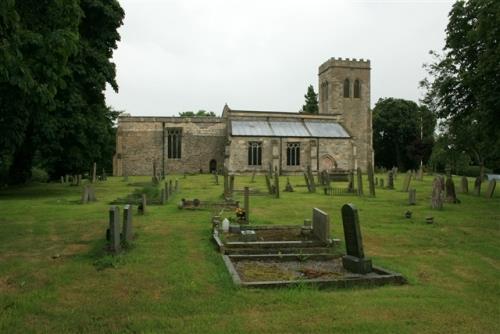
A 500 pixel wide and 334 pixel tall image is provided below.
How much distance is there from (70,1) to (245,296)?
6.71 m

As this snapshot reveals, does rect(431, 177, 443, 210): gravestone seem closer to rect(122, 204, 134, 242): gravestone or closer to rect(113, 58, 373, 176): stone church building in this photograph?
rect(122, 204, 134, 242): gravestone

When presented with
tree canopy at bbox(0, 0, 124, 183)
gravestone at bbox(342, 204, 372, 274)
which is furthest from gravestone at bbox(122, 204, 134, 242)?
gravestone at bbox(342, 204, 372, 274)

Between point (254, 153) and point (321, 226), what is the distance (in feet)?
115

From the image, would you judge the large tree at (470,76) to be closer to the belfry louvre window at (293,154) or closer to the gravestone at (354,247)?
the gravestone at (354,247)

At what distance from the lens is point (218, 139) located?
47938 millimetres

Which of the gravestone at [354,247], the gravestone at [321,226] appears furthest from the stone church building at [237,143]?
the gravestone at [354,247]

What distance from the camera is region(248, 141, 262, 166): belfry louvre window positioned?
44281 millimetres

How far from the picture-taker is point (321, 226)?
373 inches

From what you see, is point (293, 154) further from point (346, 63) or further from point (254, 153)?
point (346, 63)

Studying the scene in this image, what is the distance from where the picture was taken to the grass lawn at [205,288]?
5.05m

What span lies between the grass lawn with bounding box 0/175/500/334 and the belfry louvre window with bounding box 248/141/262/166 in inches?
1269

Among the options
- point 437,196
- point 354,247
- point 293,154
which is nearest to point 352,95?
point 293,154

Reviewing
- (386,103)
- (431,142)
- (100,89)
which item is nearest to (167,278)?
(100,89)

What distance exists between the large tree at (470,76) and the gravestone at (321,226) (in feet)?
32.1
